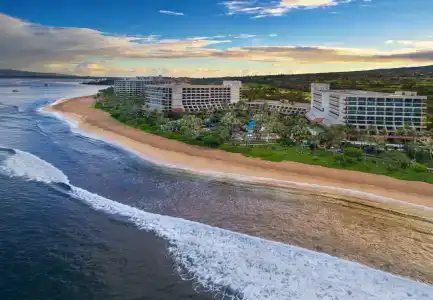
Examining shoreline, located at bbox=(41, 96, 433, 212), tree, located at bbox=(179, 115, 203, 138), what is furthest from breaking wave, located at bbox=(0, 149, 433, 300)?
tree, located at bbox=(179, 115, 203, 138)

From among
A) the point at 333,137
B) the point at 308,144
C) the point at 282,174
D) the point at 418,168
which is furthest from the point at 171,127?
the point at 418,168

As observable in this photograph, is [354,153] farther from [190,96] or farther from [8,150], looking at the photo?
[190,96]

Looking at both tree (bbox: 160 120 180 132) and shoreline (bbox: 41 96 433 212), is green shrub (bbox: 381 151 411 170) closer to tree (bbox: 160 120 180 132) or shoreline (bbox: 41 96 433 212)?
shoreline (bbox: 41 96 433 212)

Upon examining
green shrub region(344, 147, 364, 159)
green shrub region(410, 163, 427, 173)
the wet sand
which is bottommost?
the wet sand

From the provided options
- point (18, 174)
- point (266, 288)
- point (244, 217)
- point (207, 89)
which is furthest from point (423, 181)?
point (207, 89)

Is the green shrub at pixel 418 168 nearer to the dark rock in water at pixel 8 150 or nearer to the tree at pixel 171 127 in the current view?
the tree at pixel 171 127
